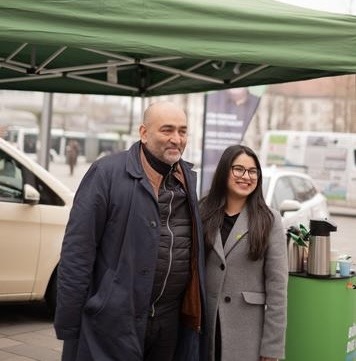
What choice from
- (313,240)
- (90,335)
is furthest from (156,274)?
(313,240)

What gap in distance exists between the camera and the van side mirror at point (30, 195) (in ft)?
19.3

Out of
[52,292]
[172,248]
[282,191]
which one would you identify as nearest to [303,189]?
[282,191]

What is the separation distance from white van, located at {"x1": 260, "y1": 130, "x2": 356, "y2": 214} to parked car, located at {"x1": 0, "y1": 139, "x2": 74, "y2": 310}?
63.1ft

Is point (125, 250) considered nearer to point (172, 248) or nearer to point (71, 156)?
point (172, 248)

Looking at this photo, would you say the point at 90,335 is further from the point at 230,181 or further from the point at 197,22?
the point at 197,22

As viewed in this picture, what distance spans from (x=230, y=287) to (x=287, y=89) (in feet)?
200

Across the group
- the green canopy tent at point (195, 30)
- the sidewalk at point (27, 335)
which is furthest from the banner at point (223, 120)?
the green canopy tent at point (195, 30)

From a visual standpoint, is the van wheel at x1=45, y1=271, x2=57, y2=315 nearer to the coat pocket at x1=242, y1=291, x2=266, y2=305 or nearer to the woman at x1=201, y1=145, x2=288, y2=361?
the woman at x1=201, y1=145, x2=288, y2=361

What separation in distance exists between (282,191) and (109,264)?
25.0 feet

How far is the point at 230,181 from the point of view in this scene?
3289mm

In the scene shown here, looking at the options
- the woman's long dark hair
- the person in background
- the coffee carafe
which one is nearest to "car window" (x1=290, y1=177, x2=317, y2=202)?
the coffee carafe

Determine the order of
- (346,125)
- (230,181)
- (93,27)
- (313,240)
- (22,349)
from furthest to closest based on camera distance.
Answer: (346,125), (22,349), (313,240), (230,181), (93,27)

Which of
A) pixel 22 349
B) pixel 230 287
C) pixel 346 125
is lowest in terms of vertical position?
pixel 22 349

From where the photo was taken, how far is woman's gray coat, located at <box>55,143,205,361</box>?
278cm
